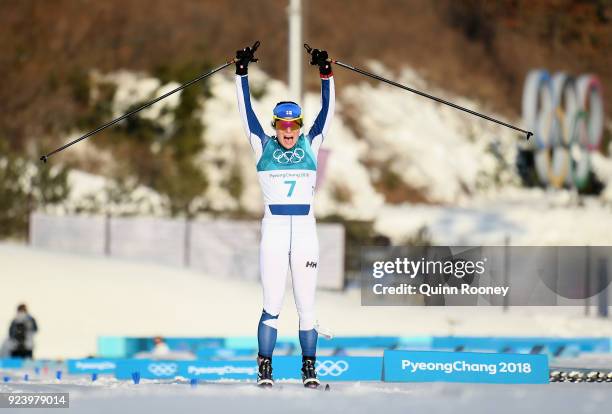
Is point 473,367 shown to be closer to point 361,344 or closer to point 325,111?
point 325,111

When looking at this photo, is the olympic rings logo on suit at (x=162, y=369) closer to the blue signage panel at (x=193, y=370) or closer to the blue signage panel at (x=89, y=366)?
the blue signage panel at (x=193, y=370)

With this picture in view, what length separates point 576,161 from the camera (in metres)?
52.5

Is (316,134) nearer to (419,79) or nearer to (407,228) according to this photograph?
(407,228)

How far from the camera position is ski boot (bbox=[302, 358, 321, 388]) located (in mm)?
11203

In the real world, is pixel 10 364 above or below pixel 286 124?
below

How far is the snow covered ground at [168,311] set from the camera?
79.1 ft

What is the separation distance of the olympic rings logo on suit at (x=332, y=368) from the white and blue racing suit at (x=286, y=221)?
1267mm

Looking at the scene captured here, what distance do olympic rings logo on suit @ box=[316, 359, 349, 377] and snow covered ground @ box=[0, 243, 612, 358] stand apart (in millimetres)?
10503

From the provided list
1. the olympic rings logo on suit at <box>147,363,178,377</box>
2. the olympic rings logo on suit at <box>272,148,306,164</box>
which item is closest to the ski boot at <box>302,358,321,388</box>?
the olympic rings logo on suit at <box>272,148,306,164</box>

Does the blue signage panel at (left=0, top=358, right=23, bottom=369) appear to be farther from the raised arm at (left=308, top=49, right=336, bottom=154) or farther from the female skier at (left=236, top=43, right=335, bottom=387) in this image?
the raised arm at (left=308, top=49, right=336, bottom=154)

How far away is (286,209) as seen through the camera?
11.0m

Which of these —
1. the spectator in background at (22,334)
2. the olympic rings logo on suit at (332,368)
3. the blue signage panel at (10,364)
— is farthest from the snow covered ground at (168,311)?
the olympic rings logo on suit at (332,368)

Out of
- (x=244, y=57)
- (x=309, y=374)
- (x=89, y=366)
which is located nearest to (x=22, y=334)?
(x=89, y=366)

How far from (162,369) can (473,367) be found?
344cm
